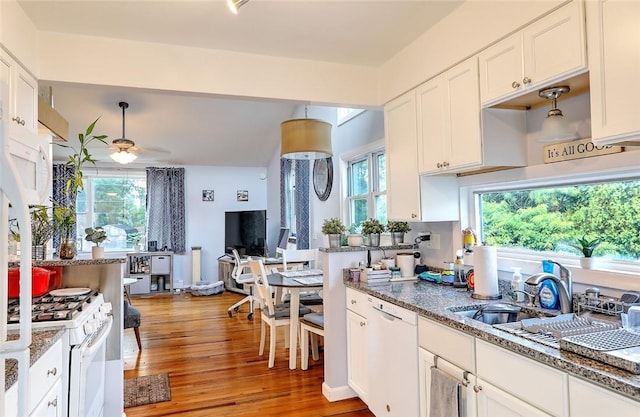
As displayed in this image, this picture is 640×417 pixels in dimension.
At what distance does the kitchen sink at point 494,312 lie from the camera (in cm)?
198

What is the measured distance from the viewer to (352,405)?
2.91 meters

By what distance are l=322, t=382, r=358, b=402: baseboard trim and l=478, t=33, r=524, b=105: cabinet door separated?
224cm

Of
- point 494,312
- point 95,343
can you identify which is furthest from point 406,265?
point 95,343

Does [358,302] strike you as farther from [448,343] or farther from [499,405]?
[499,405]

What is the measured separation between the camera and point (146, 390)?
3191 millimetres

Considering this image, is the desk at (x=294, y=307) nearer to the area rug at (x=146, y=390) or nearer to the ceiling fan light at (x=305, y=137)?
the area rug at (x=146, y=390)

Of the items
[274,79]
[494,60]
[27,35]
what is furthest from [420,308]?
[27,35]

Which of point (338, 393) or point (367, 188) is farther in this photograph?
point (367, 188)

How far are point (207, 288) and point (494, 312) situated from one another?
5.98 m

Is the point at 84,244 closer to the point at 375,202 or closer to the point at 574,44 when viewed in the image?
the point at 375,202

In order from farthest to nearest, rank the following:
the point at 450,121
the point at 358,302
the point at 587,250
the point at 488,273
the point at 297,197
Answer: the point at 297,197 < the point at 358,302 < the point at 450,121 < the point at 488,273 < the point at 587,250

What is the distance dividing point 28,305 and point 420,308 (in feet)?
5.46

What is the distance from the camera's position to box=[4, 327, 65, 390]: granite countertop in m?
1.25

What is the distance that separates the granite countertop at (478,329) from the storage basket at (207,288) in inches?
191
